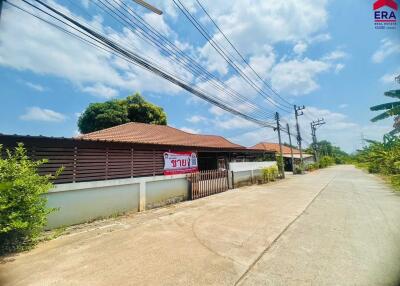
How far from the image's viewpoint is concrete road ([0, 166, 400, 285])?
3586 mm

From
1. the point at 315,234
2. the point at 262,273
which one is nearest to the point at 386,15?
the point at 315,234

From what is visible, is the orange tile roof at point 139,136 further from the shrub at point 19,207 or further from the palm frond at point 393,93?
the palm frond at point 393,93

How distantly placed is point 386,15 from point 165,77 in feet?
25.8

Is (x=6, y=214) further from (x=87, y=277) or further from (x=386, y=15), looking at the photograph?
(x=386, y=15)

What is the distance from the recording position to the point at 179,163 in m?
11.1

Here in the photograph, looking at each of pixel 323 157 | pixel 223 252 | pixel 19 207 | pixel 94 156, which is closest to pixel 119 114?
pixel 94 156

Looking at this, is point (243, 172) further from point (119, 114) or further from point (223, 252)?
point (119, 114)

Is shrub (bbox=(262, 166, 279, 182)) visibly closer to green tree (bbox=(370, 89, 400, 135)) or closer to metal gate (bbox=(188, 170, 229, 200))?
metal gate (bbox=(188, 170, 229, 200))

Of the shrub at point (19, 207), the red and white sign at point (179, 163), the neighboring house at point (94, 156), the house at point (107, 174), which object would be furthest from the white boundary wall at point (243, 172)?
the shrub at point (19, 207)

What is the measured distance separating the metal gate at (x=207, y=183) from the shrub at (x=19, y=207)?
22.4ft

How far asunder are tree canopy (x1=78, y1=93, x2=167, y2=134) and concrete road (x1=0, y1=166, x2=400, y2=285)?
1754cm

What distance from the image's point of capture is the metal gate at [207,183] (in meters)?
11.2

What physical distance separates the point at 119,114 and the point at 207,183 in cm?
1490

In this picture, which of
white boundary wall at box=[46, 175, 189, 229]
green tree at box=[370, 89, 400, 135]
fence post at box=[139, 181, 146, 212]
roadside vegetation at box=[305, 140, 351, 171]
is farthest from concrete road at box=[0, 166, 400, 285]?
roadside vegetation at box=[305, 140, 351, 171]
